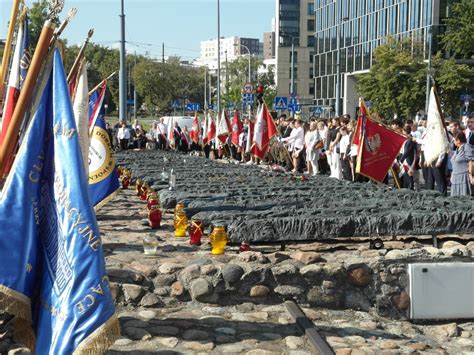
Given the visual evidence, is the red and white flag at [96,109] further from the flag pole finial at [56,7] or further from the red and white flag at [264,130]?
the red and white flag at [264,130]

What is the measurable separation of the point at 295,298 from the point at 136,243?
279 cm

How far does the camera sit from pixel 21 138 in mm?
4875

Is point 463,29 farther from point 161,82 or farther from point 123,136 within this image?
point 161,82

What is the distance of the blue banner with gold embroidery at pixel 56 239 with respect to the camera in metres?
4.49

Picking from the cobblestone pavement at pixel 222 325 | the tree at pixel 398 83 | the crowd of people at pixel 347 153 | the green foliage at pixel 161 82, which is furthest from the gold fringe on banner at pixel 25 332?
the green foliage at pixel 161 82

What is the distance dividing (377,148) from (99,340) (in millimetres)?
10737

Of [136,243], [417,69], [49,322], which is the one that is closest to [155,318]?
[49,322]

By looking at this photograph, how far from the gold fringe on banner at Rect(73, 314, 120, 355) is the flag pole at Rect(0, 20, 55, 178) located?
1262 millimetres

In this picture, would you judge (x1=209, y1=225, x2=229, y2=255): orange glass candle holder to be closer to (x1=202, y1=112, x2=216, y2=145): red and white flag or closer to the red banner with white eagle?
the red banner with white eagle

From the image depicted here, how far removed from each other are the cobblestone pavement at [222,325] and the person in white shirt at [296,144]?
1529 cm

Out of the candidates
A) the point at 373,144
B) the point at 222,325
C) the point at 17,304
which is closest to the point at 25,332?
the point at 17,304

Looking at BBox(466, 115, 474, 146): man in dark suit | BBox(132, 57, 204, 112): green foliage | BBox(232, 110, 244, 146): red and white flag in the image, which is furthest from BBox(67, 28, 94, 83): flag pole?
BBox(132, 57, 204, 112): green foliage

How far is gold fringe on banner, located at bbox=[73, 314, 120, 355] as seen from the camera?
14.6 ft

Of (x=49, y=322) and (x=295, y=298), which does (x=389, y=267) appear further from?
(x=49, y=322)
